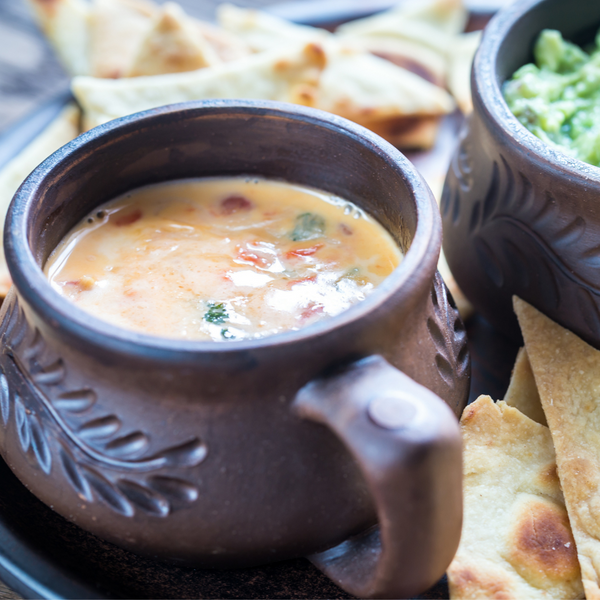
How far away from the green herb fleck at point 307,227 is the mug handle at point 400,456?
0.43m

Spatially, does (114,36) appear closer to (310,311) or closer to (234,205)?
(234,205)

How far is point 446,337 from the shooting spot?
3.25 ft

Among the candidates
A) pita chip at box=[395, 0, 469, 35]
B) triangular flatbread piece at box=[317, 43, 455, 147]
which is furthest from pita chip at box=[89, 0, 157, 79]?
pita chip at box=[395, 0, 469, 35]

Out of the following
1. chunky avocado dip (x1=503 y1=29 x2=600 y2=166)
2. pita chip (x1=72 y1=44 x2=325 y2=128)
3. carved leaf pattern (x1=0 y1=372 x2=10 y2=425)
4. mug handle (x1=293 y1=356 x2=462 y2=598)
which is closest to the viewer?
mug handle (x1=293 y1=356 x2=462 y2=598)

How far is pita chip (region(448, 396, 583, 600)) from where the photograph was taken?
96 centimetres

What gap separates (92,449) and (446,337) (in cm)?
49

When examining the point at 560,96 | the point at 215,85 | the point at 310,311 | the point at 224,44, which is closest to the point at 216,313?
the point at 310,311

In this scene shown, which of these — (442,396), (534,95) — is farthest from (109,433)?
(534,95)

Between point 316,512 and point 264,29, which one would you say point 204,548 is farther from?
point 264,29

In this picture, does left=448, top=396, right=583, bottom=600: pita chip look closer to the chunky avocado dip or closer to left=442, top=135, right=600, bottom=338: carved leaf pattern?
left=442, top=135, right=600, bottom=338: carved leaf pattern

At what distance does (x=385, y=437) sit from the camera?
68 centimetres

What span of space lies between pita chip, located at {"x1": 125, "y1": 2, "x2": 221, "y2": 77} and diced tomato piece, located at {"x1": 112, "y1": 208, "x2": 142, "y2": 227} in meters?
0.80

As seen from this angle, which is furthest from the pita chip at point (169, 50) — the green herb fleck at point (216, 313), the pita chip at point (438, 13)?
the green herb fleck at point (216, 313)

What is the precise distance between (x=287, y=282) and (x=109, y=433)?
1.19 feet
